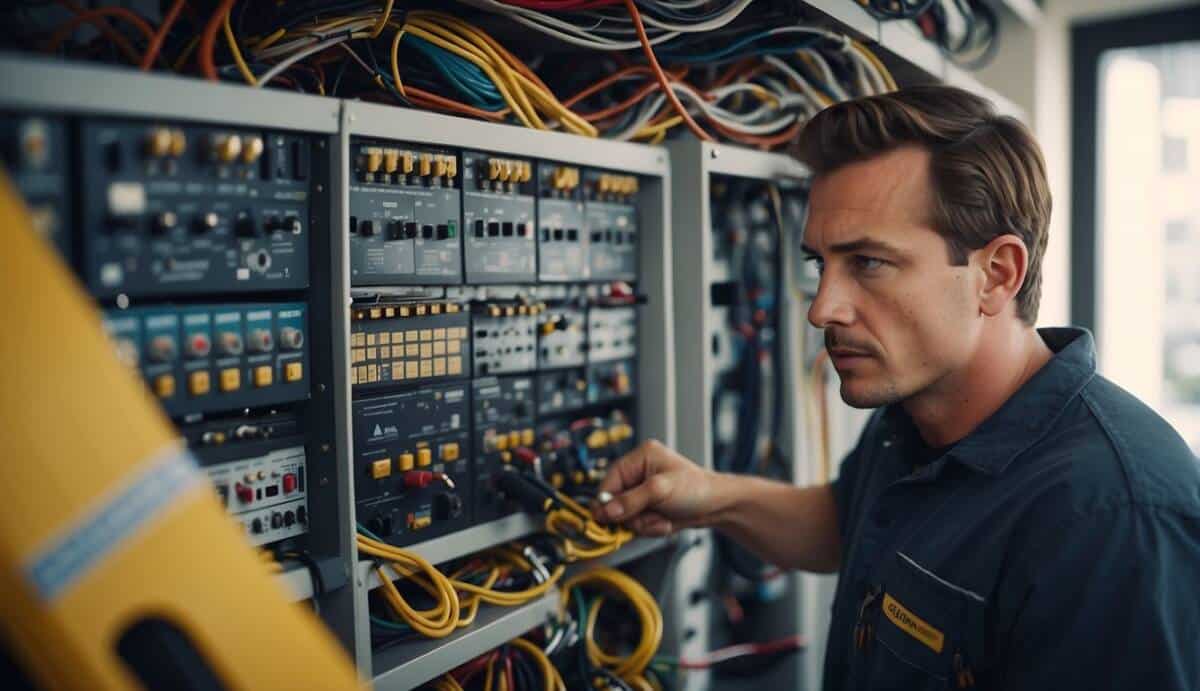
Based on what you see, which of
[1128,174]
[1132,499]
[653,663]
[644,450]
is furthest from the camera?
[1128,174]

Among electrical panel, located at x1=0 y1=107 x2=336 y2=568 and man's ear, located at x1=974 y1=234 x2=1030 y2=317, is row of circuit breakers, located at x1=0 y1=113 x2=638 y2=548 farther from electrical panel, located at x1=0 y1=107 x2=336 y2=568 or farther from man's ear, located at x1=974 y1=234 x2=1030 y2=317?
man's ear, located at x1=974 y1=234 x2=1030 y2=317

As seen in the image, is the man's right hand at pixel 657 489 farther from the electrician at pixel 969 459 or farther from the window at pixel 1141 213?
the window at pixel 1141 213

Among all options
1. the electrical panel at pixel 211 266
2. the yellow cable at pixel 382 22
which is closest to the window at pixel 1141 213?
the yellow cable at pixel 382 22

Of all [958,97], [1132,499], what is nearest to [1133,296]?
[958,97]

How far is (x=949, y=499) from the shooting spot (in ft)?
4.48

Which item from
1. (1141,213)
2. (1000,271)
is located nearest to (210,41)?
(1000,271)

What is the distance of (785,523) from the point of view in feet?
5.72

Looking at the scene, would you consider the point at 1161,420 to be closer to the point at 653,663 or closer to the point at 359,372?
the point at 653,663

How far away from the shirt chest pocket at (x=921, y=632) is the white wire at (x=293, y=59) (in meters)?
1.03

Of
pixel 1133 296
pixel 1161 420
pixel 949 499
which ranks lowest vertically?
pixel 949 499

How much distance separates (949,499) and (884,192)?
46cm

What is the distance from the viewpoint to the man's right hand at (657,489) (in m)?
1.56

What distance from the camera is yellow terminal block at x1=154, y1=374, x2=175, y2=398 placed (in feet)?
3.16

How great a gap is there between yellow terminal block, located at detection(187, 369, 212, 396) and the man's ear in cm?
107
